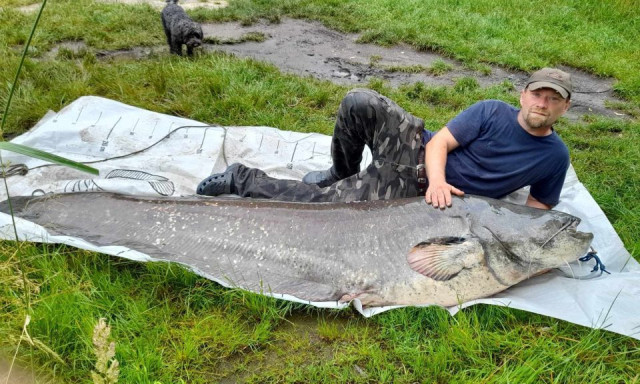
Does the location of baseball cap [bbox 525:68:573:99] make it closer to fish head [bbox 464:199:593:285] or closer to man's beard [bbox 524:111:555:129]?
man's beard [bbox 524:111:555:129]

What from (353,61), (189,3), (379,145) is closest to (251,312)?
(379,145)

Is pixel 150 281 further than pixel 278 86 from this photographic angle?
No

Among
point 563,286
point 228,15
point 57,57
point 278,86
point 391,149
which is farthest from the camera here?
point 228,15

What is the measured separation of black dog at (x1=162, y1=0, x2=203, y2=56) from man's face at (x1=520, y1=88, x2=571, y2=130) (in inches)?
172

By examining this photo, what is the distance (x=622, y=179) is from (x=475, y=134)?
1875 millimetres

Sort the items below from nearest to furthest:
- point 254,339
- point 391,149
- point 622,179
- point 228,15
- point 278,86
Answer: point 254,339, point 391,149, point 622,179, point 278,86, point 228,15

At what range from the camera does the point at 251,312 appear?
268cm

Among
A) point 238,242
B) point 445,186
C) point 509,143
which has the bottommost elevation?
point 238,242

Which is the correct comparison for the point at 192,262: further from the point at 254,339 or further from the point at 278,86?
the point at 278,86

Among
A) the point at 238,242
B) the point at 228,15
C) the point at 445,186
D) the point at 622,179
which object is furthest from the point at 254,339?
the point at 228,15

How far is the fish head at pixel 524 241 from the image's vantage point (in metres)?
2.80

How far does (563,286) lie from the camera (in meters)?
2.82

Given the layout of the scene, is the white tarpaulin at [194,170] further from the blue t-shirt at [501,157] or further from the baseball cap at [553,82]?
the baseball cap at [553,82]

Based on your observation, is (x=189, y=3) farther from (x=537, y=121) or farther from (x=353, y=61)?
(x=537, y=121)
